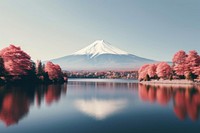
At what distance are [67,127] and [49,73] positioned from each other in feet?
190

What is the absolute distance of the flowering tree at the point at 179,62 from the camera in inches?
2758

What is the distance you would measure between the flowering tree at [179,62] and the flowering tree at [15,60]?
48.2 m

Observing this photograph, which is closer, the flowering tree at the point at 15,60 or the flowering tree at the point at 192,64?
the flowering tree at the point at 15,60

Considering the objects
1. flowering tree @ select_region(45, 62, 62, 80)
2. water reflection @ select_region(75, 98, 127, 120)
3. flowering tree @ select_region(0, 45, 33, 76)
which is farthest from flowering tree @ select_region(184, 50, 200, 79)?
water reflection @ select_region(75, 98, 127, 120)

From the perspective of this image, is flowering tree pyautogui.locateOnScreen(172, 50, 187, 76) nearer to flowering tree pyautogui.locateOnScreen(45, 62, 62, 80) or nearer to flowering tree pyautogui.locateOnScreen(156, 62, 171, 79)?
flowering tree pyautogui.locateOnScreen(156, 62, 171, 79)

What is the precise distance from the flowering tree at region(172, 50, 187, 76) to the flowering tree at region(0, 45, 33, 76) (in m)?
48.2

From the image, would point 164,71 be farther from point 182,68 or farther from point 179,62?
point 182,68

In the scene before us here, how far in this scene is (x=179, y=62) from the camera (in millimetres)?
73125

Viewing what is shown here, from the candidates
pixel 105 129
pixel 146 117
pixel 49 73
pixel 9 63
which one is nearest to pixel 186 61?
pixel 49 73

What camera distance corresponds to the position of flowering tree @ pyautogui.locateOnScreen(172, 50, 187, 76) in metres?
70.1

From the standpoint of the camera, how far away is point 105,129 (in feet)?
40.3

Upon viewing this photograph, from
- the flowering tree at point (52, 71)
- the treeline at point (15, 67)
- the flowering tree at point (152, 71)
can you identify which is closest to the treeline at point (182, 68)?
the flowering tree at point (152, 71)

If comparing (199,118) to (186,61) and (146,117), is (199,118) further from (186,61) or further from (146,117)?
(186,61)

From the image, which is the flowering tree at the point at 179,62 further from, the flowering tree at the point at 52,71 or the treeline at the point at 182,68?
the flowering tree at the point at 52,71
